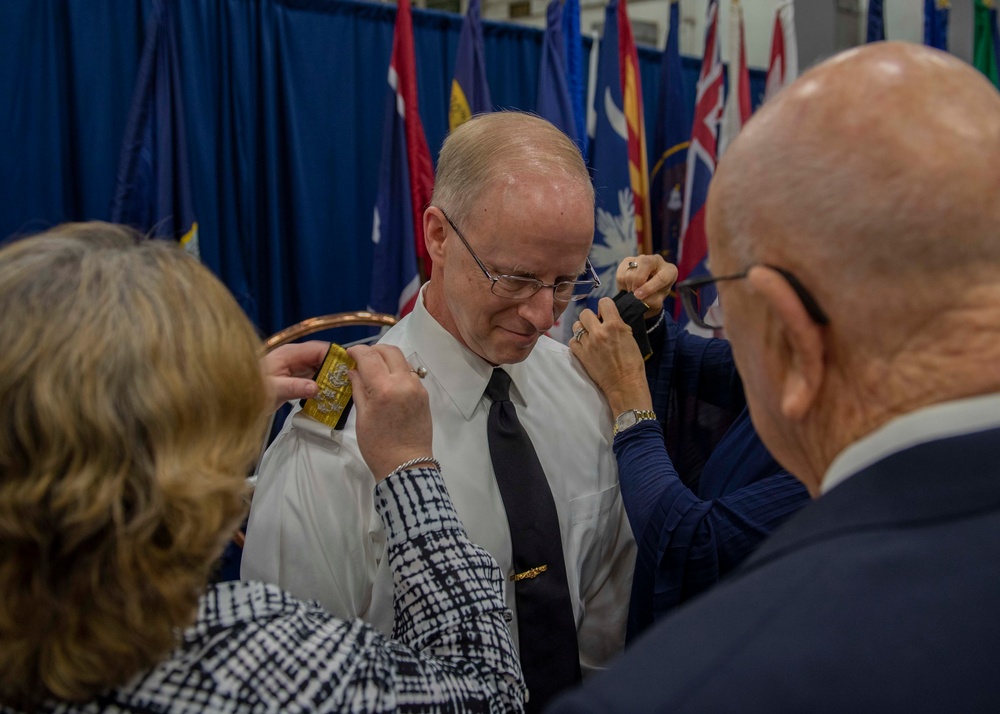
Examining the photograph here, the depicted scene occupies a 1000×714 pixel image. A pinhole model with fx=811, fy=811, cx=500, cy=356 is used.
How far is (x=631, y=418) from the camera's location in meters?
1.47

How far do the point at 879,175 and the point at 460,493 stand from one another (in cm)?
88

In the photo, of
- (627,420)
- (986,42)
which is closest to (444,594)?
(627,420)

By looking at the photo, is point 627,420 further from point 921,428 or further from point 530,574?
point 921,428

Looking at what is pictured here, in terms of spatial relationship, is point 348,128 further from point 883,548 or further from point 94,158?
point 883,548

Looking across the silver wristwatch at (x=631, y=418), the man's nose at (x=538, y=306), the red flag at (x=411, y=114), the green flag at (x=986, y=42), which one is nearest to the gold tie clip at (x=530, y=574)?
the silver wristwatch at (x=631, y=418)

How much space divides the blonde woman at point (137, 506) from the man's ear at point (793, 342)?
48 cm

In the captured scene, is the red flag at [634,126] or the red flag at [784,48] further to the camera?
the red flag at [784,48]

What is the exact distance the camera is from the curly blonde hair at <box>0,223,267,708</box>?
2.27ft

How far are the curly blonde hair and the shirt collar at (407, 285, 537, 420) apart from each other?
673mm

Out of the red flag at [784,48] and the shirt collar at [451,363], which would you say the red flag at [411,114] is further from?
the red flag at [784,48]

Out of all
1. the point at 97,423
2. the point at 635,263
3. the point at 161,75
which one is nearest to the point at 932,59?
the point at 97,423

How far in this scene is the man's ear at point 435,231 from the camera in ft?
4.73

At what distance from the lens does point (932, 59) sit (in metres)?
0.73

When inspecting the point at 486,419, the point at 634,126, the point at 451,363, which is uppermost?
the point at 634,126
